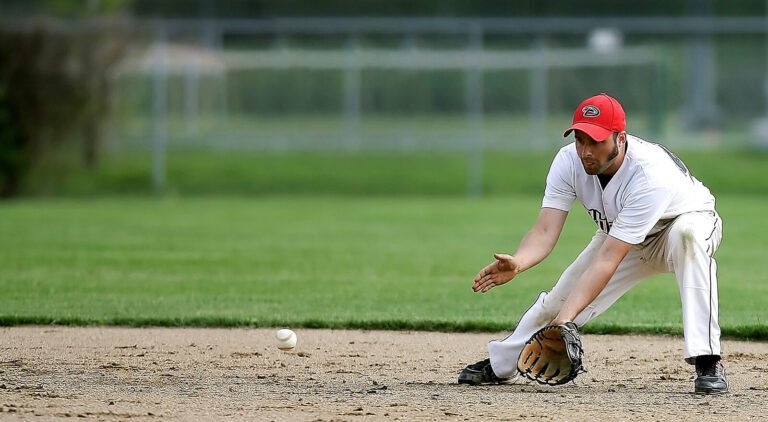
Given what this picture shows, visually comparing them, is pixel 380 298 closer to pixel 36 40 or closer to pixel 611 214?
pixel 611 214

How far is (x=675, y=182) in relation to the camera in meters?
5.83

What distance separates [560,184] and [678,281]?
0.76 m

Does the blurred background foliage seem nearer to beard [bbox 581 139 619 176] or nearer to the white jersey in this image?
the white jersey

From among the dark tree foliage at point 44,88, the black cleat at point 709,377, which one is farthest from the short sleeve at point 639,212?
the dark tree foliage at point 44,88

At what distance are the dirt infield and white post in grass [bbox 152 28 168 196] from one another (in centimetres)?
1360

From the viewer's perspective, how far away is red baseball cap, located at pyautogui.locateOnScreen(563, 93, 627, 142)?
5590 millimetres

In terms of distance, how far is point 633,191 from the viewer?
5.70 meters

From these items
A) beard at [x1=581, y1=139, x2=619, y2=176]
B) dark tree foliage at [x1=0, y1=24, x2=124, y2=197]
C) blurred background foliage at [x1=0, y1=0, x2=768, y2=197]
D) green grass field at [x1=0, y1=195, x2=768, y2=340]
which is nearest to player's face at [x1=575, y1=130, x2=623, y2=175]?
beard at [x1=581, y1=139, x2=619, y2=176]

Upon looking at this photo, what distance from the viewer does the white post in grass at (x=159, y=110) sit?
21500 mm

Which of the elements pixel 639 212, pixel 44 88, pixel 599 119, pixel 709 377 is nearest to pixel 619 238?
pixel 639 212

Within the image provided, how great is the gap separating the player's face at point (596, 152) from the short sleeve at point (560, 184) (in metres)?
0.20

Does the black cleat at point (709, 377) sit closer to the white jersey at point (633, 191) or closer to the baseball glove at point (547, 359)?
the baseball glove at point (547, 359)

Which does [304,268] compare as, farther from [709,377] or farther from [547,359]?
[709,377]

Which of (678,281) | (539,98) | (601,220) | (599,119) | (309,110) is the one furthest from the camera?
(309,110)
